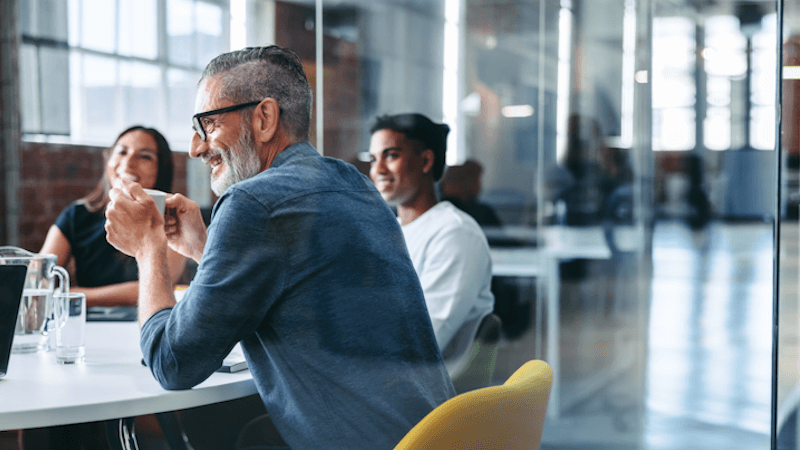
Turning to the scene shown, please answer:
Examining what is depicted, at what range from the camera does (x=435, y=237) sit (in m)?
1.72

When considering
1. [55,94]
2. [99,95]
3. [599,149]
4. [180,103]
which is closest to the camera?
[180,103]

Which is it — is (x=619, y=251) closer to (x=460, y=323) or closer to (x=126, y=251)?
(x=460, y=323)

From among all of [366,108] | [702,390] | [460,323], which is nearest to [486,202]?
[366,108]

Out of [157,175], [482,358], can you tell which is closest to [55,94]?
[157,175]

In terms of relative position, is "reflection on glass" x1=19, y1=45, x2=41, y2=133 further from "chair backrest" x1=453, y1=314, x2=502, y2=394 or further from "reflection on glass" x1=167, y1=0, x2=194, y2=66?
"chair backrest" x1=453, y1=314, x2=502, y2=394

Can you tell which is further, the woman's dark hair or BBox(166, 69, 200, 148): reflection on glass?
the woman's dark hair

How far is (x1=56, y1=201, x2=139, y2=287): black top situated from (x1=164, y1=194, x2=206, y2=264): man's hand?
28.1 inches

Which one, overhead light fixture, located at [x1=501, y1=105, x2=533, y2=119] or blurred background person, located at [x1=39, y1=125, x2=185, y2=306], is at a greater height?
overhead light fixture, located at [x1=501, y1=105, x2=533, y2=119]

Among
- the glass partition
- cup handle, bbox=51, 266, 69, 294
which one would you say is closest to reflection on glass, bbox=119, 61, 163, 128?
the glass partition

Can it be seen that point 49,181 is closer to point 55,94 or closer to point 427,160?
point 55,94

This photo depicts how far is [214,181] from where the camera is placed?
136 cm

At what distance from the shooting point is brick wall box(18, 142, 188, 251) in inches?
92.5

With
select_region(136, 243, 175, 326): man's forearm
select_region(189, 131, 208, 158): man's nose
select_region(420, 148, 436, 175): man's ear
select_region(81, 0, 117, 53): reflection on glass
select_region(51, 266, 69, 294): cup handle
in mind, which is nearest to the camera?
select_region(136, 243, 175, 326): man's forearm

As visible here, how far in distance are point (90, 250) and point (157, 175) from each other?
675mm
